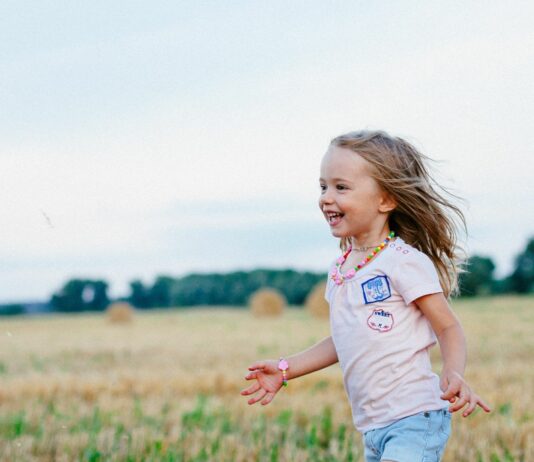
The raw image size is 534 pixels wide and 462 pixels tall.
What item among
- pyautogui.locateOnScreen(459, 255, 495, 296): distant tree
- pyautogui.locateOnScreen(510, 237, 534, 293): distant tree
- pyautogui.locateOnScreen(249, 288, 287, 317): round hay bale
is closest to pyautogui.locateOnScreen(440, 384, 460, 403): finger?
pyautogui.locateOnScreen(249, 288, 287, 317): round hay bale

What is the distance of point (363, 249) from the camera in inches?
132

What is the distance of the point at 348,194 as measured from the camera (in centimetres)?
321

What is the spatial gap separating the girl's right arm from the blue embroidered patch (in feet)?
1.20

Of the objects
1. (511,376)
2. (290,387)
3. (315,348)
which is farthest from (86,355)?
(315,348)

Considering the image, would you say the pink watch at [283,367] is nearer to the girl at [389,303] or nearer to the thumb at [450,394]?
the girl at [389,303]

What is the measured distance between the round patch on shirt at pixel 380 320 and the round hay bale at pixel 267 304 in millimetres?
27327

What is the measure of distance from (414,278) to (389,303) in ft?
0.44

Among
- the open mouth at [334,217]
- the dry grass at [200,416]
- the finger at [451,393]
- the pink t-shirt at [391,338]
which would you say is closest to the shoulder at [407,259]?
the pink t-shirt at [391,338]

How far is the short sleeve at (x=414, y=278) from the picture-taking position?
3088mm

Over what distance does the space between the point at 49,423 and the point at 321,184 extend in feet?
11.1

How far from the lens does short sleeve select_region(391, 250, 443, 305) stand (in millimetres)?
3088

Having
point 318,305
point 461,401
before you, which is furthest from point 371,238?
point 318,305

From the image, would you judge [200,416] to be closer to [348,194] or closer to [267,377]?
[267,377]

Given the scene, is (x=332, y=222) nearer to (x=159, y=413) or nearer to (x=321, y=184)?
(x=321, y=184)
